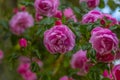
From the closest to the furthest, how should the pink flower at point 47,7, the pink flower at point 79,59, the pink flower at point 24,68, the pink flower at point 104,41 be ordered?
1. the pink flower at point 104,41
2. the pink flower at point 47,7
3. the pink flower at point 79,59
4. the pink flower at point 24,68

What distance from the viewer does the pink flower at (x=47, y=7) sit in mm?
1724

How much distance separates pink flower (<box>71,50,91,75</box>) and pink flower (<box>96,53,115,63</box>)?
0.31m

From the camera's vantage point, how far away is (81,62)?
194cm

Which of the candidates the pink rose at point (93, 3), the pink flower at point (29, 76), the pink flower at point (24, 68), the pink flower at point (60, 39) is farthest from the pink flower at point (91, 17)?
the pink flower at point (24, 68)

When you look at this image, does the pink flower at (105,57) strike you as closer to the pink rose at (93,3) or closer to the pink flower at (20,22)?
the pink rose at (93,3)

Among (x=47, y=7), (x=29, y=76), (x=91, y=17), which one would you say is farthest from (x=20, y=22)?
(x=91, y=17)

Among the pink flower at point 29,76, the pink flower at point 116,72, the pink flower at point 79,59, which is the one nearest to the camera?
the pink flower at point 116,72

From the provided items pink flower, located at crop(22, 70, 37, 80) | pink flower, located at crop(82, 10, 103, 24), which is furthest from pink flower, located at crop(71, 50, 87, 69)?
pink flower, located at crop(22, 70, 37, 80)

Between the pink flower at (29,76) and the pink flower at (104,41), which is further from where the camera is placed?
the pink flower at (29,76)

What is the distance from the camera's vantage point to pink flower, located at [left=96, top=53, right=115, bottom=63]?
4.93ft

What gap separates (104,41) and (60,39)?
174mm

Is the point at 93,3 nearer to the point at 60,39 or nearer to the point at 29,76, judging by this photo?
the point at 60,39

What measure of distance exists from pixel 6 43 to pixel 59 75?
86cm

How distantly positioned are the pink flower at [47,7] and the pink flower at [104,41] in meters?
0.34
